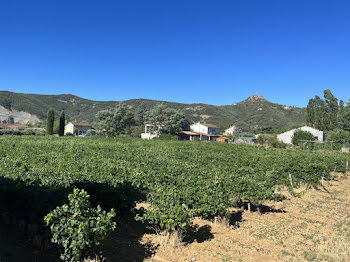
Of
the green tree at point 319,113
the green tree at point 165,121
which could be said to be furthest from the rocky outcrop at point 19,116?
the green tree at point 319,113

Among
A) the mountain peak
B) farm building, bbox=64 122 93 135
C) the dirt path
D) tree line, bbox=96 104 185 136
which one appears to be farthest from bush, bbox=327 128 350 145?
the mountain peak

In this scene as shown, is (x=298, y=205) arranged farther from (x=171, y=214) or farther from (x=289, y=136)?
(x=289, y=136)

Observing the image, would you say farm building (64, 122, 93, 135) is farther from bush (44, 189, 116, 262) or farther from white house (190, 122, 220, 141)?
bush (44, 189, 116, 262)

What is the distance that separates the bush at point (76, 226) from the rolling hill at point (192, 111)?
103069 mm

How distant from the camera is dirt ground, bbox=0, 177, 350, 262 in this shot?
544 cm

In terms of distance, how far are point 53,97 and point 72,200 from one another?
17155 cm

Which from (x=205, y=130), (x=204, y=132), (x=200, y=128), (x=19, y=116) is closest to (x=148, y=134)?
(x=200, y=128)

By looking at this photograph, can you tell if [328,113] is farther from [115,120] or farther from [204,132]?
[115,120]

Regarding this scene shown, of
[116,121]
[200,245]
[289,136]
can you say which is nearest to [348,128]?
[289,136]

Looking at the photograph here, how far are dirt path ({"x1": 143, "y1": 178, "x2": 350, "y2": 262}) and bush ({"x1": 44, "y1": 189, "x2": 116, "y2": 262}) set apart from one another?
5.93 feet

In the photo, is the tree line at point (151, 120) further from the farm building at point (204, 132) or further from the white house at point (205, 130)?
the white house at point (205, 130)

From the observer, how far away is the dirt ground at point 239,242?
17.8ft

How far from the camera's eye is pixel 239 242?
21.4 feet

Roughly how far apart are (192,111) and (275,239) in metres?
123
